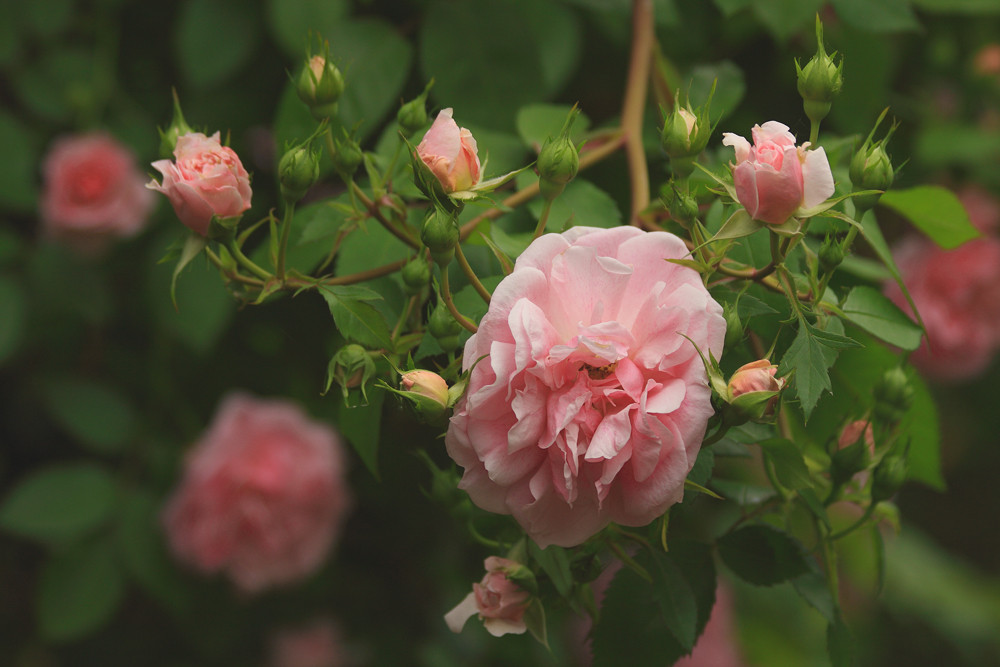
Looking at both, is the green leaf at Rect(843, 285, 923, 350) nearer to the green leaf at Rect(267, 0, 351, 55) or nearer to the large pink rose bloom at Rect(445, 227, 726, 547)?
the large pink rose bloom at Rect(445, 227, 726, 547)

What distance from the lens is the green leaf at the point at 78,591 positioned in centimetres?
116

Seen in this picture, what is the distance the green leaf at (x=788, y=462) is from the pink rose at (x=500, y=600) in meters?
0.16

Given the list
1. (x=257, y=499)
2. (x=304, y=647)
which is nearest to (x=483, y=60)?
(x=257, y=499)

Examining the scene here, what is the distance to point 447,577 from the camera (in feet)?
4.71

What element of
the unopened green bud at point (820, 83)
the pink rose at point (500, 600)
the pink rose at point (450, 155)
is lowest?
the pink rose at point (500, 600)

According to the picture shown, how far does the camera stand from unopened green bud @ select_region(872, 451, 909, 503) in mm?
545

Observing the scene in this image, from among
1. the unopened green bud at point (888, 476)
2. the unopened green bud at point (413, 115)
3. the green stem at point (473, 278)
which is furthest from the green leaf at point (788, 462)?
the unopened green bud at point (413, 115)

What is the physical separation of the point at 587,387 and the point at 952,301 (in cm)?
119

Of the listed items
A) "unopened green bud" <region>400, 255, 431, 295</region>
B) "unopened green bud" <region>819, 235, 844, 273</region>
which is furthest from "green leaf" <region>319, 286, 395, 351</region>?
"unopened green bud" <region>819, 235, 844, 273</region>

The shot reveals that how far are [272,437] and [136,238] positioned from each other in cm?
35

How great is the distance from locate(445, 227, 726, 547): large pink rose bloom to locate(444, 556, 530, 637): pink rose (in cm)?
6

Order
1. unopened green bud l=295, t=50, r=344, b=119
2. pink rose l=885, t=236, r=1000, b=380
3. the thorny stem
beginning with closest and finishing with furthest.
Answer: unopened green bud l=295, t=50, r=344, b=119, the thorny stem, pink rose l=885, t=236, r=1000, b=380

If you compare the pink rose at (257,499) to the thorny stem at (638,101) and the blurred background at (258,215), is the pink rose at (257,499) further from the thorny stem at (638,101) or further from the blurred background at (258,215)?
the thorny stem at (638,101)

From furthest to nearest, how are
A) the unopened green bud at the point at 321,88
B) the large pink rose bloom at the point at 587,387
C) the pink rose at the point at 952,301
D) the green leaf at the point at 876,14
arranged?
the pink rose at the point at 952,301
the green leaf at the point at 876,14
the unopened green bud at the point at 321,88
the large pink rose bloom at the point at 587,387
